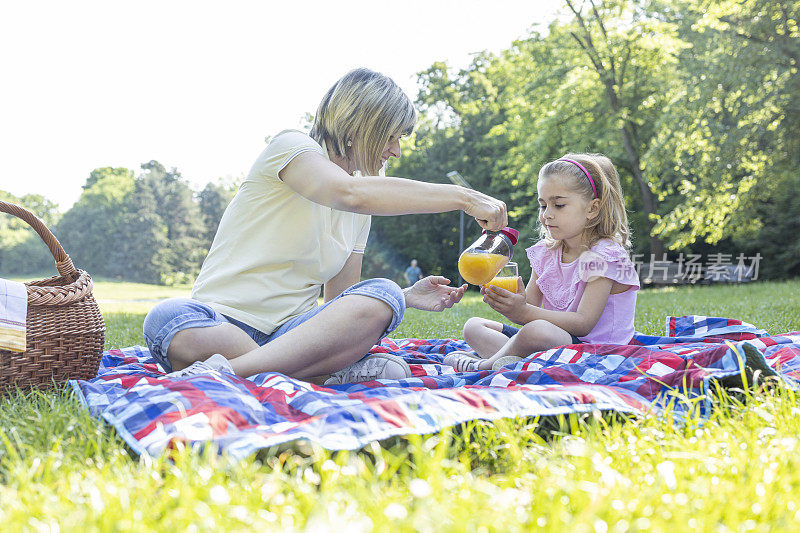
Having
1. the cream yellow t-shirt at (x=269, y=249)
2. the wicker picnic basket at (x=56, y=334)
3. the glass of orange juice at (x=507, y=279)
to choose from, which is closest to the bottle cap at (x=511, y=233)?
the glass of orange juice at (x=507, y=279)

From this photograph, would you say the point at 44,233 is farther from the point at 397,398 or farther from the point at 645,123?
the point at 645,123

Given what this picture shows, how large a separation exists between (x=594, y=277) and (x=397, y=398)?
1.47 meters

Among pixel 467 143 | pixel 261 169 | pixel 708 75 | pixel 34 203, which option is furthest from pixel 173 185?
pixel 261 169

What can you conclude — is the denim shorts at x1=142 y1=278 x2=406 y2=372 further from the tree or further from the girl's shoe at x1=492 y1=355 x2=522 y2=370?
the tree

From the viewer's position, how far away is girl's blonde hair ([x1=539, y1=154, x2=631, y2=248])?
9.41ft

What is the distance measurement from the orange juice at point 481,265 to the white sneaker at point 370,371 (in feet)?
1.51

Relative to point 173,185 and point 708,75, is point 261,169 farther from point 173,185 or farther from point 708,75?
point 173,185

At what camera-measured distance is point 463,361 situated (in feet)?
8.82

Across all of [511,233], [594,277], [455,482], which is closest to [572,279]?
[594,277]

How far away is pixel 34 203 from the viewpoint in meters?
49.0

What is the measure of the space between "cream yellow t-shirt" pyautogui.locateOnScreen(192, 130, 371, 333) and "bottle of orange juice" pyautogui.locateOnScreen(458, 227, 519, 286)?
22.1 inches

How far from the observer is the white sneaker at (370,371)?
90.5 inches

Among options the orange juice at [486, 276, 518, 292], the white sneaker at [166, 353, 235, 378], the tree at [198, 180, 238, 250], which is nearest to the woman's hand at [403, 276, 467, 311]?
the orange juice at [486, 276, 518, 292]

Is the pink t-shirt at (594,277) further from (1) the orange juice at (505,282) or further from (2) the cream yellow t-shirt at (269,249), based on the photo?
(2) the cream yellow t-shirt at (269,249)
